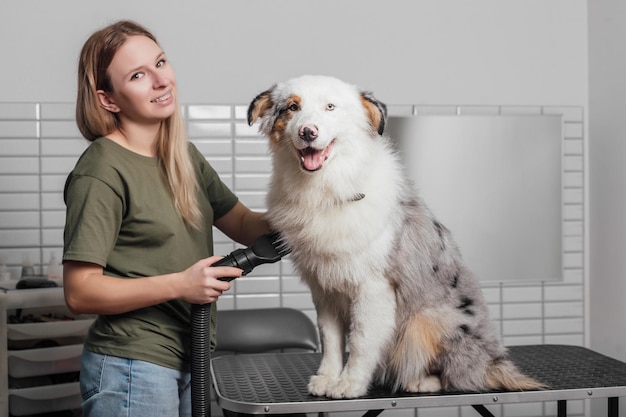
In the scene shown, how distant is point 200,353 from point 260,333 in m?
1.24

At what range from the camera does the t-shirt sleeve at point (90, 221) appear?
5.41ft

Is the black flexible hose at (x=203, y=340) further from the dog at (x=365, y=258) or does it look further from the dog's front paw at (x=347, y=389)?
the dog's front paw at (x=347, y=389)

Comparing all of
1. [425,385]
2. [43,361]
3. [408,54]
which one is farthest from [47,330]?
[408,54]

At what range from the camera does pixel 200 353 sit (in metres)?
1.75

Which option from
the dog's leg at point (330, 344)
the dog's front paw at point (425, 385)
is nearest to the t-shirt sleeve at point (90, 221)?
the dog's leg at point (330, 344)

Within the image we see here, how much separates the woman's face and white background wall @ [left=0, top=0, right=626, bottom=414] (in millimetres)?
1683

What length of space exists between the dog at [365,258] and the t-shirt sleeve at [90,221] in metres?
0.39

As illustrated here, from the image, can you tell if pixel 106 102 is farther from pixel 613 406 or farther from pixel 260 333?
pixel 613 406

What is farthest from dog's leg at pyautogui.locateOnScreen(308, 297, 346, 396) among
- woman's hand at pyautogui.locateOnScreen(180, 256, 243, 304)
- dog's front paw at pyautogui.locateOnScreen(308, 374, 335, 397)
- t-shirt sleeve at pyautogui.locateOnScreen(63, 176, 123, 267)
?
t-shirt sleeve at pyautogui.locateOnScreen(63, 176, 123, 267)

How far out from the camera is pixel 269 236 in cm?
185

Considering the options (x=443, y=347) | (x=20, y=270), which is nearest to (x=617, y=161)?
(x=443, y=347)

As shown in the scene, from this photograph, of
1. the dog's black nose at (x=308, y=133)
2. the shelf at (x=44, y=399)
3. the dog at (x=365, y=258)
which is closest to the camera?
the dog's black nose at (x=308, y=133)

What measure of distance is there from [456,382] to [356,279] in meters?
0.35

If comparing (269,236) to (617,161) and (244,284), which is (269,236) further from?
(617,161)
